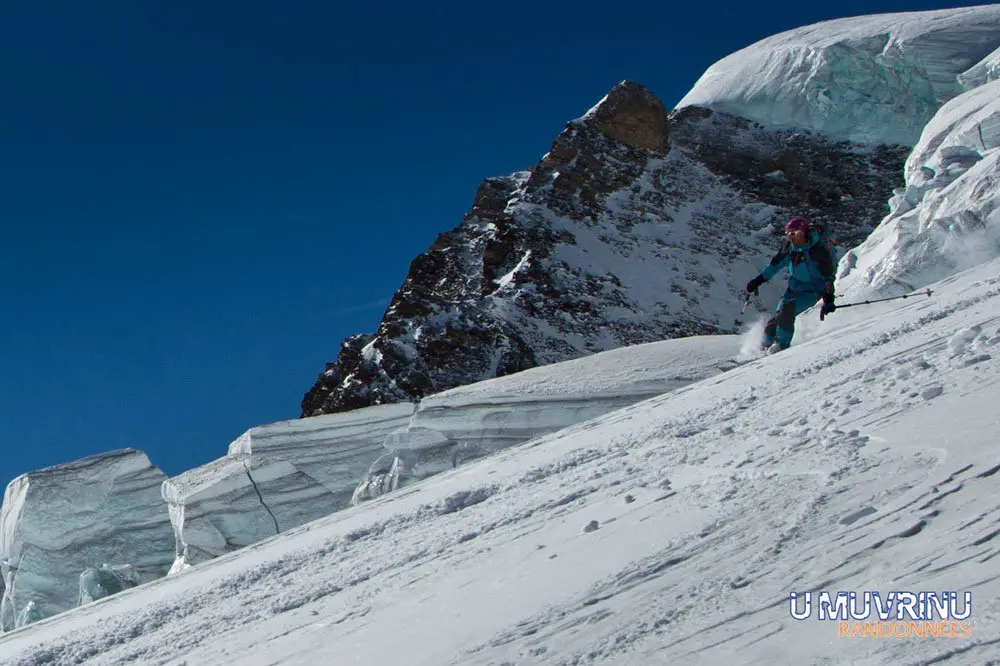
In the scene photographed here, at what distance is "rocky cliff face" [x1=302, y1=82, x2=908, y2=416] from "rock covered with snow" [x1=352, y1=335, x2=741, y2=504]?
97.8 feet

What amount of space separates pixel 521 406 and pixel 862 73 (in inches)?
1752

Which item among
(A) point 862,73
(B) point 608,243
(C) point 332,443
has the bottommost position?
(C) point 332,443

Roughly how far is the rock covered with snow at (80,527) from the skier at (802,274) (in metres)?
8.19

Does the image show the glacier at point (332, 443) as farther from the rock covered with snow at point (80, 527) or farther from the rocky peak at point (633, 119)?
the rocky peak at point (633, 119)

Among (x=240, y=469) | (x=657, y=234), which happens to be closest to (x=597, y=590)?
(x=240, y=469)

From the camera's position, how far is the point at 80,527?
12469 millimetres

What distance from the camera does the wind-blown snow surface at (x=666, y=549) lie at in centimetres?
270

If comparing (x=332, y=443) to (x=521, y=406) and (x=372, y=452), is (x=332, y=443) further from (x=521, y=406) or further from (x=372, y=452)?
(x=521, y=406)

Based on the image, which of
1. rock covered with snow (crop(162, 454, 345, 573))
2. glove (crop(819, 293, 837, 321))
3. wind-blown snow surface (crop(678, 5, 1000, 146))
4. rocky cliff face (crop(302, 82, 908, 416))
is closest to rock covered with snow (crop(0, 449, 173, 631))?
rock covered with snow (crop(162, 454, 345, 573))

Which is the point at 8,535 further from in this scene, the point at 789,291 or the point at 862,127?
the point at 862,127

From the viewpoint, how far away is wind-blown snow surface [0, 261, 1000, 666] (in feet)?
8.87

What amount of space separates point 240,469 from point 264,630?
725cm

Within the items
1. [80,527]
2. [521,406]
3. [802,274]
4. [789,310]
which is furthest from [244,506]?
[802,274]

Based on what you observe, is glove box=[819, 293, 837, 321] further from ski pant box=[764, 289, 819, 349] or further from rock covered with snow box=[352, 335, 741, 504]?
rock covered with snow box=[352, 335, 741, 504]
